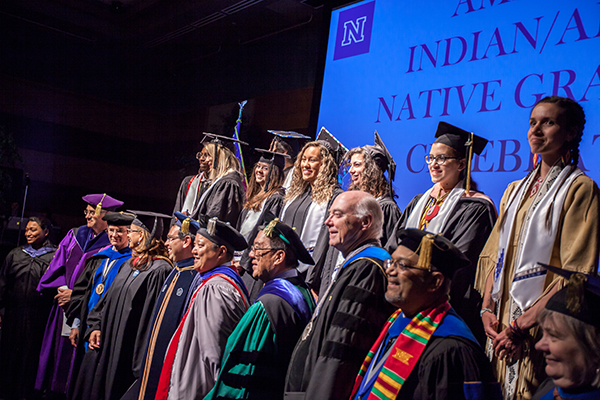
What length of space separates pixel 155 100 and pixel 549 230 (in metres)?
9.07

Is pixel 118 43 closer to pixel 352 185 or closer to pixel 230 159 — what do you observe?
pixel 230 159

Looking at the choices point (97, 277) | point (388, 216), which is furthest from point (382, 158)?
point (97, 277)

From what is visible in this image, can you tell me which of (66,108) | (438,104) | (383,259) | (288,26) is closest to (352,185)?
(438,104)

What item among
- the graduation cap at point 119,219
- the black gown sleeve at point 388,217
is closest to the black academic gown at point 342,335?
the black gown sleeve at point 388,217

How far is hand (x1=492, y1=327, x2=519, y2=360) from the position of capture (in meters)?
2.30

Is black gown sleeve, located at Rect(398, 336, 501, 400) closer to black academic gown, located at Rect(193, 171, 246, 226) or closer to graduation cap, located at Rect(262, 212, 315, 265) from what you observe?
graduation cap, located at Rect(262, 212, 315, 265)

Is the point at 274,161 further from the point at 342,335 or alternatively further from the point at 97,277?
the point at 342,335

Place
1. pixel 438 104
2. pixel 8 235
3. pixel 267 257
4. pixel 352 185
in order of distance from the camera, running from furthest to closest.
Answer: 1. pixel 8 235
2. pixel 438 104
3. pixel 352 185
4. pixel 267 257

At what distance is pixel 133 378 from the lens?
14.7 ft

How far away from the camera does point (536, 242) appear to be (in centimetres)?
240

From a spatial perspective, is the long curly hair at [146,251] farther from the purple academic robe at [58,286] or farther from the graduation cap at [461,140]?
the graduation cap at [461,140]

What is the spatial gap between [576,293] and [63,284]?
231 inches

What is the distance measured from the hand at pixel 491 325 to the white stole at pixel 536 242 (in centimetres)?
8

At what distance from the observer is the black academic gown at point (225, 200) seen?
5.28 metres
